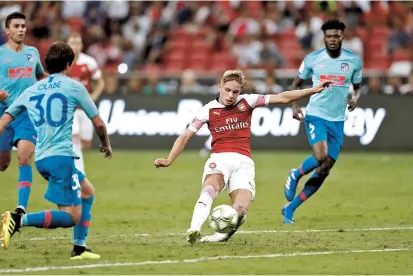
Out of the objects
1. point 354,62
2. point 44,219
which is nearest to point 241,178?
point 44,219

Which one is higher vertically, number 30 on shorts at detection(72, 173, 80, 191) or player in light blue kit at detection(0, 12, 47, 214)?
player in light blue kit at detection(0, 12, 47, 214)

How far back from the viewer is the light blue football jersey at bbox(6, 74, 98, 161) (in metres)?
9.62

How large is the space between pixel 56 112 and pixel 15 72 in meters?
3.50

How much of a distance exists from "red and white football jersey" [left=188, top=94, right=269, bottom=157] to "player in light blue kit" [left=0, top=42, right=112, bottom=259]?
1.96m

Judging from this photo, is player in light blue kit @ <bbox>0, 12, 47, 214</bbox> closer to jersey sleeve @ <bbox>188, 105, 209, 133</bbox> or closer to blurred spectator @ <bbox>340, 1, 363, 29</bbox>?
jersey sleeve @ <bbox>188, 105, 209, 133</bbox>

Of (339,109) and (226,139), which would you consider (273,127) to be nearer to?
(339,109)

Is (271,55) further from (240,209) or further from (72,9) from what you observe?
(240,209)

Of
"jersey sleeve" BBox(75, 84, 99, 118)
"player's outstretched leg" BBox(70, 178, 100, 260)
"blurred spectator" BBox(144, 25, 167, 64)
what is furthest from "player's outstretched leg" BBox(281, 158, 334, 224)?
"blurred spectator" BBox(144, 25, 167, 64)

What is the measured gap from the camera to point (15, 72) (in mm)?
12930

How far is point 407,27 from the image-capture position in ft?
91.8

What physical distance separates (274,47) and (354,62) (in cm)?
1239

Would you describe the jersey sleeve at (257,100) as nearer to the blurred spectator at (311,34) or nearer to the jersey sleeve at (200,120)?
the jersey sleeve at (200,120)

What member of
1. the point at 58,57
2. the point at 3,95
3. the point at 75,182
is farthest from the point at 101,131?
the point at 3,95

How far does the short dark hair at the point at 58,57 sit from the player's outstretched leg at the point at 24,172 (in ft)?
8.95
